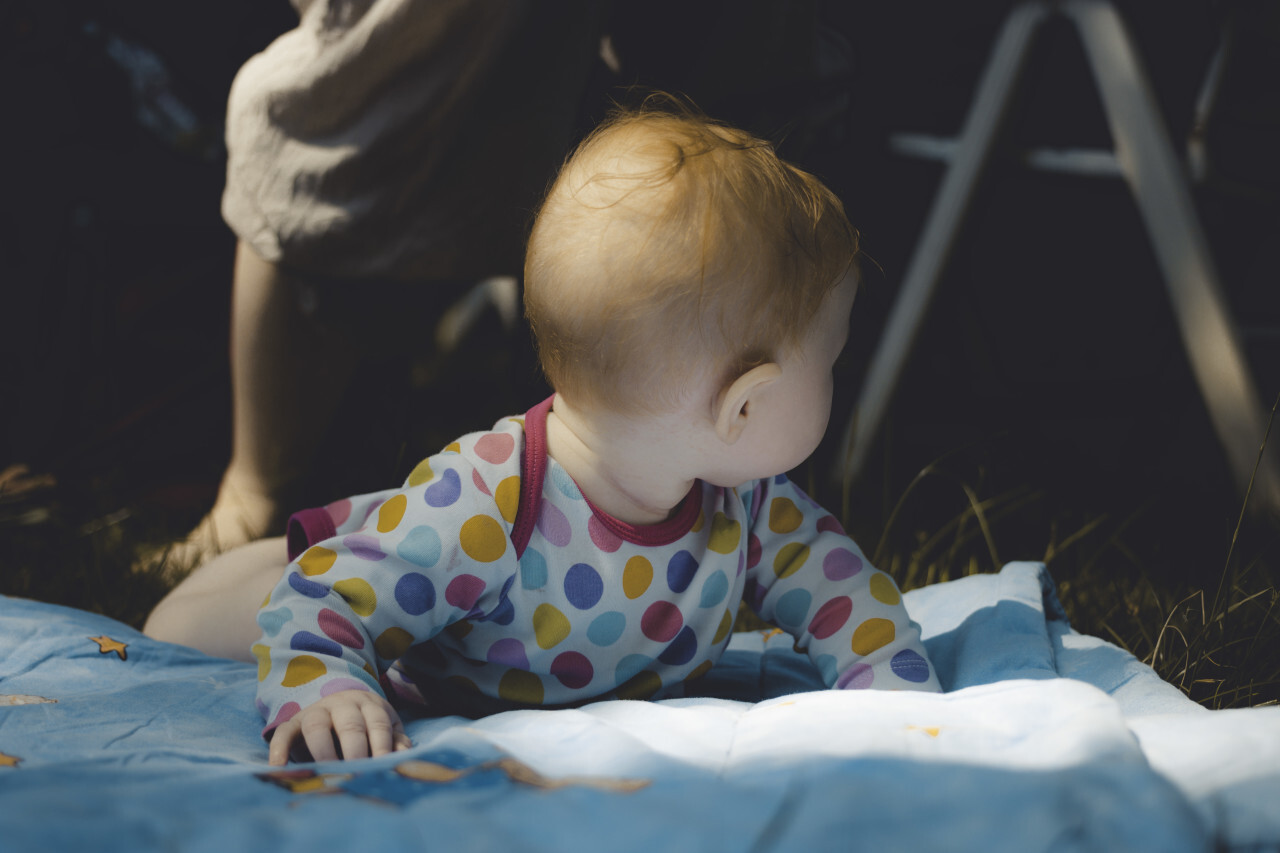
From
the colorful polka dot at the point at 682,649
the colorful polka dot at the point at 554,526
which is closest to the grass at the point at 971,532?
the colorful polka dot at the point at 682,649

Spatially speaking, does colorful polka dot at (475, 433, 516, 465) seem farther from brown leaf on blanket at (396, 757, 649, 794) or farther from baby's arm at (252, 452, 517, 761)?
brown leaf on blanket at (396, 757, 649, 794)

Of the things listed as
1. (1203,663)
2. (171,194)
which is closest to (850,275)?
(1203,663)

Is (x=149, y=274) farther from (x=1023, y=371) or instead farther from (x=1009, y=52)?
(x=1023, y=371)

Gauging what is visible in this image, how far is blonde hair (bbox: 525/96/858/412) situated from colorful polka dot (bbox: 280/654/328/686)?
0.94 ft

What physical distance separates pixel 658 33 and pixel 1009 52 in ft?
1.61

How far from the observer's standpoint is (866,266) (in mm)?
2281

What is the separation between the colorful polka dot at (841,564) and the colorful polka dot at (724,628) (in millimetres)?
104

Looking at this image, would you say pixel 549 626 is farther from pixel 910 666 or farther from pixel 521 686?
pixel 910 666

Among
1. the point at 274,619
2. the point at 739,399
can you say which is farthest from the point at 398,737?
the point at 739,399

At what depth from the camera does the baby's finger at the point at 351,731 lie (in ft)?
2.42

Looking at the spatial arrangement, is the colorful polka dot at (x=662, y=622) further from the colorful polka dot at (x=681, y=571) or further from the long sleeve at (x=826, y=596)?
the long sleeve at (x=826, y=596)

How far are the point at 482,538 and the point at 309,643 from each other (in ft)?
0.49

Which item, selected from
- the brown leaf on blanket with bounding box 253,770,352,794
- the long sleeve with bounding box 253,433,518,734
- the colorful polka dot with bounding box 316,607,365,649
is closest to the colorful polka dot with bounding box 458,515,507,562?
the long sleeve with bounding box 253,433,518,734

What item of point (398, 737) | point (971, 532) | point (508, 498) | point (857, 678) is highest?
point (508, 498)
